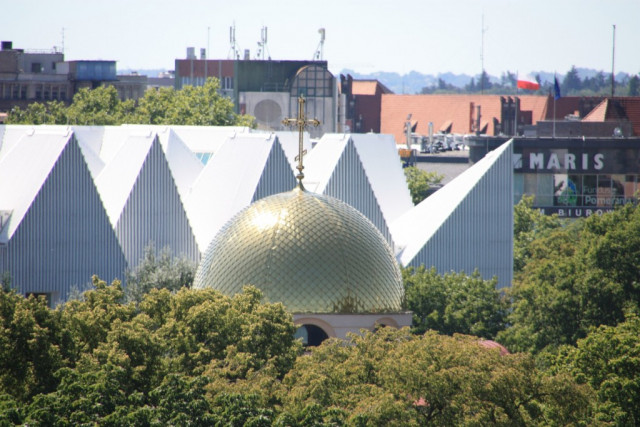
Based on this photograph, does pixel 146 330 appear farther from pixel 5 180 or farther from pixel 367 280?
pixel 5 180

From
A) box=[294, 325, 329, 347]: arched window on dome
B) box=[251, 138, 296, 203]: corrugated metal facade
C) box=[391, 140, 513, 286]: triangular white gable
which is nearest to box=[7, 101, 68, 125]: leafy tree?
box=[251, 138, 296, 203]: corrugated metal facade

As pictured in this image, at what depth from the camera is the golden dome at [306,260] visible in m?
45.4

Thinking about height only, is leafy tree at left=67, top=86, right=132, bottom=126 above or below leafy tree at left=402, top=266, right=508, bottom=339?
above

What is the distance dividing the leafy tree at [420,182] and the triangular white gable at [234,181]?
3998 centimetres

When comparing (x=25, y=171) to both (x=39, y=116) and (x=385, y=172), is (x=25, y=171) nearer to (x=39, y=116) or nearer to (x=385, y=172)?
(x=385, y=172)

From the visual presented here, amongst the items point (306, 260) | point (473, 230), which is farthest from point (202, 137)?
point (306, 260)

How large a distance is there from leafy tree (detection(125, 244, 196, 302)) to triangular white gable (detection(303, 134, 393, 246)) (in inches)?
286

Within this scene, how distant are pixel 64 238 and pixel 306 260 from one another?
13855 mm

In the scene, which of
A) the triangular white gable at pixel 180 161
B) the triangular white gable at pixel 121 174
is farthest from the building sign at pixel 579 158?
the triangular white gable at pixel 121 174

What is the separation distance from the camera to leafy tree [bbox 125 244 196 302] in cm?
5547

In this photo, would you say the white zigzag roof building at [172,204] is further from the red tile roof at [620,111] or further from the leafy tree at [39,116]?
the red tile roof at [620,111]

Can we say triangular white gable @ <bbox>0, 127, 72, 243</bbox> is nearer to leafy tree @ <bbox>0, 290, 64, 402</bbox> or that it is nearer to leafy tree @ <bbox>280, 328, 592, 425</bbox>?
leafy tree @ <bbox>0, 290, 64, 402</bbox>

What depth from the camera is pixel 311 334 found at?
45.9m

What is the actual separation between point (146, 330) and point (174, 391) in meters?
4.42
